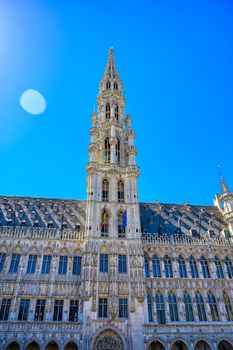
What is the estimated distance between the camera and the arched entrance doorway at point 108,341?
34.0 m

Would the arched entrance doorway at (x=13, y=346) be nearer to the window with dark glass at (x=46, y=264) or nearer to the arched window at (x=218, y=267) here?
the window with dark glass at (x=46, y=264)

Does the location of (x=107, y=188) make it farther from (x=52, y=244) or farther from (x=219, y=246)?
(x=219, y=246)

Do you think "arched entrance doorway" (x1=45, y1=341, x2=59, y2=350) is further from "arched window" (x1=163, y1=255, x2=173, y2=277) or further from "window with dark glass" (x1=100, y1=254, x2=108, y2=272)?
"arched window" (x1=163, y1=255, x2=173, y2=277)

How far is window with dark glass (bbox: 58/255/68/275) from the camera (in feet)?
128

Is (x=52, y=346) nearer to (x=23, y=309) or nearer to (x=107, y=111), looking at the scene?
(x=23, y=309)

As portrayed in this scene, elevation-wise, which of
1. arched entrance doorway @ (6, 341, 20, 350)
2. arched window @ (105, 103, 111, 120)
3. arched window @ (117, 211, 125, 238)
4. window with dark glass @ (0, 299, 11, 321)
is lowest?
arched entrance doorway @ (6, 341, 20, 350)

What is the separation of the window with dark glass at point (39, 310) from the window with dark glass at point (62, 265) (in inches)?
172

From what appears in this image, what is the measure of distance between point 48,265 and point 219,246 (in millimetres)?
27870

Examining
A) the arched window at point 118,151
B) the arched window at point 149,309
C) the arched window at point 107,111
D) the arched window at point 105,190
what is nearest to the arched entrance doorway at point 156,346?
the arched window at point 149,309

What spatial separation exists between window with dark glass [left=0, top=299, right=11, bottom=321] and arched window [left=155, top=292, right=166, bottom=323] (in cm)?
2031

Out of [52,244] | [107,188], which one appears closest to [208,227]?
[107,188]

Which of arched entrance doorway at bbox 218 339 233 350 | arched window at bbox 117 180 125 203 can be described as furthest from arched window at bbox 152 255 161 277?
arched entrance doorway at bbox 218 339 233 350

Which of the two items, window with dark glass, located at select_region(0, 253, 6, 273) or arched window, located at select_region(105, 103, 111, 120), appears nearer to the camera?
window with dark glass, located at select_region(0, 253, 6, 273)

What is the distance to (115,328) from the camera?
3478 cm
